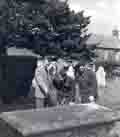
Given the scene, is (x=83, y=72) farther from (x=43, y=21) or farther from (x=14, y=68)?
(x=43, y=21)

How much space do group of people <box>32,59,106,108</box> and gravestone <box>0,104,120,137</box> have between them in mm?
2476

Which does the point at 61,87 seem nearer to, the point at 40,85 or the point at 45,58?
the point at 40,85

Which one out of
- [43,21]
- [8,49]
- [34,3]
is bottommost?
[8,49]

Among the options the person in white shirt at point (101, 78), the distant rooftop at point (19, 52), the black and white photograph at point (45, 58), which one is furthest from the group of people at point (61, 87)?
the person in white shirt at point (101, 78)

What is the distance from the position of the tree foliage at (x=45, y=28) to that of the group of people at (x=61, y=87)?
11.5 feet

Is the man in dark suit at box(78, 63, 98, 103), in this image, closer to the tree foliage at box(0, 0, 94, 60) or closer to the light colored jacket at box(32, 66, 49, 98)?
the light colored jacket at box(32, 66, 49, 98)

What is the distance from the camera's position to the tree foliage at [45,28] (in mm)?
11383

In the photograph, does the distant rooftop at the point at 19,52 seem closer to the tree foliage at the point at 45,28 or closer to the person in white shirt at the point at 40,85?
the tree foliage at the point at 45,28

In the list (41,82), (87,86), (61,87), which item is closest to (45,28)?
(61,87)

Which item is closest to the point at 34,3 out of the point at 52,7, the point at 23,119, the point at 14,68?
the point at 52,7

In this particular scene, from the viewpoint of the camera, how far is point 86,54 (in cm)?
1256

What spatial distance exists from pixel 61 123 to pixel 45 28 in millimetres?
8583

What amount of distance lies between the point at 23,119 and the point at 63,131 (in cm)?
87

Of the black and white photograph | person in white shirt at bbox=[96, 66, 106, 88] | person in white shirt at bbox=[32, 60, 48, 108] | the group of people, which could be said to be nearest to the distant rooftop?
the black and white photograph
